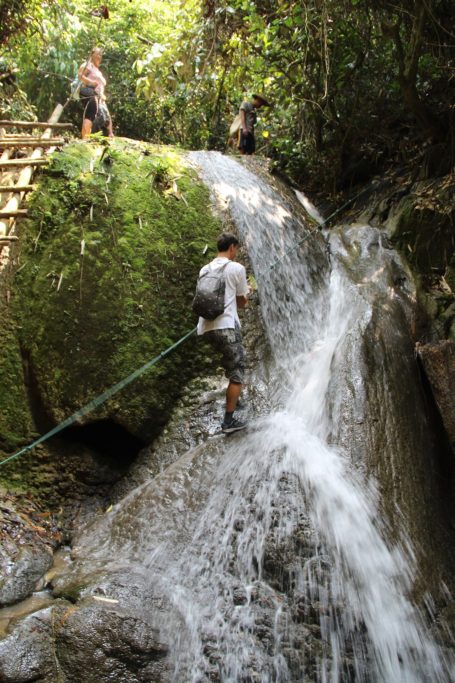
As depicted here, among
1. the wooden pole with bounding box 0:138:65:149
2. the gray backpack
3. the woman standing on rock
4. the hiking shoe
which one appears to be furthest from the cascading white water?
the woman standing on rock

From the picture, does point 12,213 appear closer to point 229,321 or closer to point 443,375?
point 229,321

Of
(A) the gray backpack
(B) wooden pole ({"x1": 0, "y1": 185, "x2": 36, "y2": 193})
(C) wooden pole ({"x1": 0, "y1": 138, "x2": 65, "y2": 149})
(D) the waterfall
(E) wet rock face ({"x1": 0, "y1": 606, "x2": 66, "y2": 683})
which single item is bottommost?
(E) wet rock face ({"x1": 0, "y1": 606, "x2": 66, "y2": 683})

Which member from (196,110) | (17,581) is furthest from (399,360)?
(196,110)

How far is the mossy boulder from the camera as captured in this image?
5.51 metres

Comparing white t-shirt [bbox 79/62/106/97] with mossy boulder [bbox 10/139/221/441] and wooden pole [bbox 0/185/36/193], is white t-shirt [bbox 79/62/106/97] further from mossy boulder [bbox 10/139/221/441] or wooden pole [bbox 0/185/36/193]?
wooden pole [bbox 0/185/36/193]

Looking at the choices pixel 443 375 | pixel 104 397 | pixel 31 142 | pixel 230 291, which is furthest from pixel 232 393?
pixel 31 142

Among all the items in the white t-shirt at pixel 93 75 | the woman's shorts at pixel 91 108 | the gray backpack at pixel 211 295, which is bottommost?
the gray backpack at pixel 211 295

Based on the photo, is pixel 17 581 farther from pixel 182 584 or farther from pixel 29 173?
pixel 29 173

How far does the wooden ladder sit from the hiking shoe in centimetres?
277

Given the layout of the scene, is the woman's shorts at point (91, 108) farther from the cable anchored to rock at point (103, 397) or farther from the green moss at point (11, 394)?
the cable anchored to rock at point (103, 397)

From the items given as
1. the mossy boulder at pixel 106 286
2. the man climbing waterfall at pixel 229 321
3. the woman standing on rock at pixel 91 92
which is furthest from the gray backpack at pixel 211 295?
the woman standing on rock at pixel 91 92

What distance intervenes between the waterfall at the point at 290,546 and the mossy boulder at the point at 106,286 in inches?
39.8

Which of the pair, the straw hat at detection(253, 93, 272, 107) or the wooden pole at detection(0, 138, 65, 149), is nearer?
the wooden pole at detection(0, 138, 65, 149)

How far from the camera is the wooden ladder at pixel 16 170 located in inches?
225
